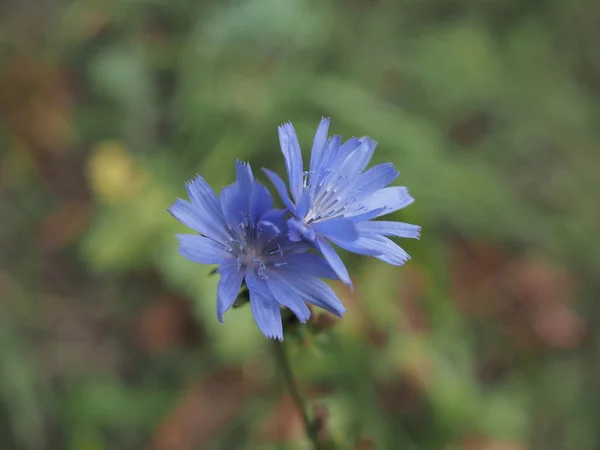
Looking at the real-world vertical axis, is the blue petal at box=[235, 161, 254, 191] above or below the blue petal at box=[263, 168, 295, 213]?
above

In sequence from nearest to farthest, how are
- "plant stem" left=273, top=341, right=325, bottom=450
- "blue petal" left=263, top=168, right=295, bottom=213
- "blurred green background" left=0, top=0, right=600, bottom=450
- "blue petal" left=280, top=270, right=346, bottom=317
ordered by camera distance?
1. "blue petal" left=263, top=168, right=295, bottom=213
2. "blue petal" left=280, top=270, right=346, bottom=317
3. "plant stem" left=273, top=341, right=325, bottom=450
4. "blurred green background" left=0, top=0, right=600, bottom=450

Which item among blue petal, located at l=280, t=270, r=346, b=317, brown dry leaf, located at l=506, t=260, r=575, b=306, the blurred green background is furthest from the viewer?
brown dry leaf, located at l=506, t=260, r=575, b=306

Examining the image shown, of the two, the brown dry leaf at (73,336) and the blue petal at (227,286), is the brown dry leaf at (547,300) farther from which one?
the blue petal at (227,286)

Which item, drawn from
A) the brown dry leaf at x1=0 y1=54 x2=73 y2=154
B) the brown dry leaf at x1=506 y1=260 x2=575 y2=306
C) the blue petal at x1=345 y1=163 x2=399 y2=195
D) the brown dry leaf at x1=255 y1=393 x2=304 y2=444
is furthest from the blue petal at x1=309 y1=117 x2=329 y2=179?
the brown dry leaf at x1=0 y1=54 x2=73 y2=154

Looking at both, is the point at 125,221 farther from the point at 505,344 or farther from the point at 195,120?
the point at 505,344

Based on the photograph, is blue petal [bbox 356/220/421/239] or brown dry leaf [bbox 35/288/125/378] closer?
blue petal [bbox 356/220/421/239]

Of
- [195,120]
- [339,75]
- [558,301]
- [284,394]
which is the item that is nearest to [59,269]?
[195,120]

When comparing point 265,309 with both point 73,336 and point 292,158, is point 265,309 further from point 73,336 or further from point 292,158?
point 73,336

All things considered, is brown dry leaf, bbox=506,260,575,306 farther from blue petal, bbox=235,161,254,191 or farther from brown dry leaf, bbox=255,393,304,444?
blue petal, bbox=235,161,254,191
